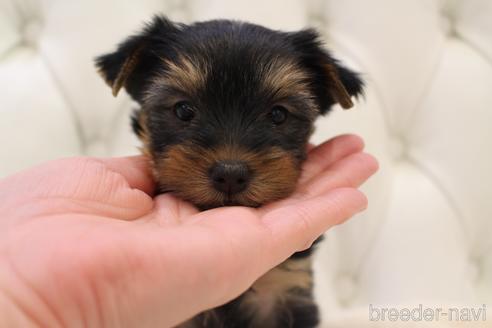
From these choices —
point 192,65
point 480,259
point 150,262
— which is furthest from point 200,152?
point 480,259

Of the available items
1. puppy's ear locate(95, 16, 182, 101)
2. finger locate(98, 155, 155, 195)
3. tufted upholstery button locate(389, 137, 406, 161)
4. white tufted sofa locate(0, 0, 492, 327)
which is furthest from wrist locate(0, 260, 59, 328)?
tufted upholstery button locate(389, 137, 406, 161)

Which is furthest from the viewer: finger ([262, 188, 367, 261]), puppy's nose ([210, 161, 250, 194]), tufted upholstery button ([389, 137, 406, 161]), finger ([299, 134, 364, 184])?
tufted upholstery button ([389, 137, 406, 161])

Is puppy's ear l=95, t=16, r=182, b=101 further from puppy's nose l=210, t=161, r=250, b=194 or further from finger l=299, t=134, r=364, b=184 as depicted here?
finger l=299, t=134, r=364, b=184

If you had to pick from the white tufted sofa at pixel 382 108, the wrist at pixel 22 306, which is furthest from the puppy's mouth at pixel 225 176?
the white tufted sofa at pixel 382 108

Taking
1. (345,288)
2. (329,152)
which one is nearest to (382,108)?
(329,152)

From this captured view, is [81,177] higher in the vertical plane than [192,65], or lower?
lower

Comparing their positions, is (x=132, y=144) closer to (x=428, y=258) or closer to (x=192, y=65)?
(x=192, y=65)
